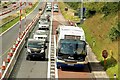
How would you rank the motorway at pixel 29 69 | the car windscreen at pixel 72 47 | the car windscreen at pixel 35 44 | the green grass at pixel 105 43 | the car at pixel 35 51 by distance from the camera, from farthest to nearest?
the car windscreen at pixel 35 44 < the car at pixel 35 51 < the car windscreen at pixel 72 47 < the green grass at pixel 105 43 < the motorway at pixel 29 69

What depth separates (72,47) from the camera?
2441 centimetres

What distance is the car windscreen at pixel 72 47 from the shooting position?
953 inches

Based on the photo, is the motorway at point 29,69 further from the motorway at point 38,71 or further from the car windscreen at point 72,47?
the car windscreen at point 72,47

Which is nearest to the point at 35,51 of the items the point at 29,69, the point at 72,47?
the point at 29,69

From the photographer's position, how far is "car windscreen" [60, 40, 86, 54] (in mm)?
24194

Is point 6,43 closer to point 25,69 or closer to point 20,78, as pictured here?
point 25,69

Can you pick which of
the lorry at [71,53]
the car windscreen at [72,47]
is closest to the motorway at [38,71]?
the lorry at [71,53]

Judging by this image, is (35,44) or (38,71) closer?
(38,71)

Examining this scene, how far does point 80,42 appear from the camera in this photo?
81.1 ft

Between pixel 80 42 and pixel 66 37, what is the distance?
4.57 feet

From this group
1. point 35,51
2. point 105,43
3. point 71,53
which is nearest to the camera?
point 71,53

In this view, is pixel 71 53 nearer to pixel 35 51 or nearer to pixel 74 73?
pixel 74 73

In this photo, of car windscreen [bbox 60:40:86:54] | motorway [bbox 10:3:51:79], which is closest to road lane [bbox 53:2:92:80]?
motorway [bbox 10:3:51:79]

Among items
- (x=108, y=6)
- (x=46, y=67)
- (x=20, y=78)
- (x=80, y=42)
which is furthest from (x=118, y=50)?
(x=108, y=6)
